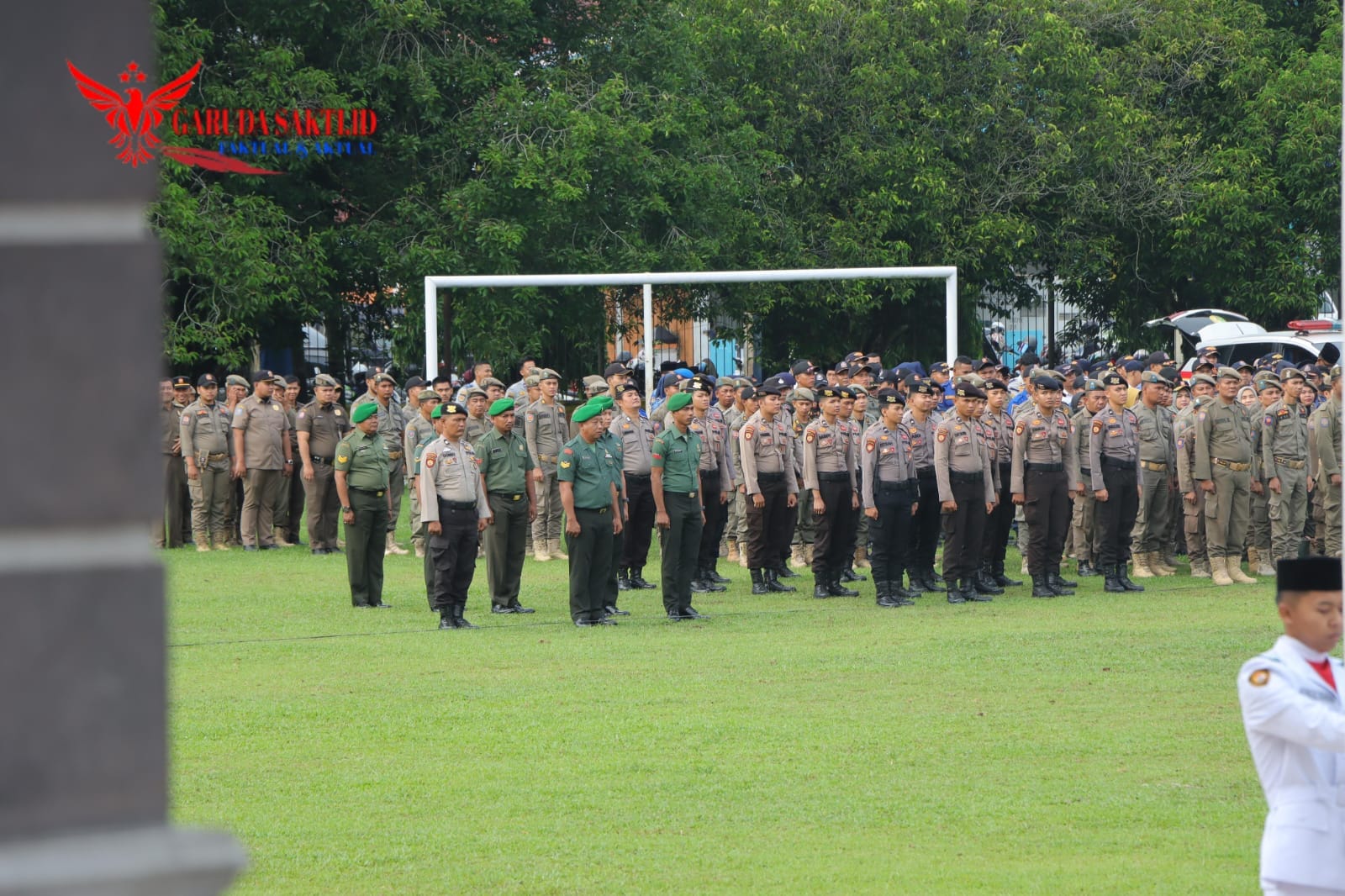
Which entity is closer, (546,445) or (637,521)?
(637,521)

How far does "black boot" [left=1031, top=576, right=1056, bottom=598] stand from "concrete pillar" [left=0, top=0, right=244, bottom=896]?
13.9 meters

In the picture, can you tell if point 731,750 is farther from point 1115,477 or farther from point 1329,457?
point 1329,457

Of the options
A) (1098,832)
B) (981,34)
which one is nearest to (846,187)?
(981,34)

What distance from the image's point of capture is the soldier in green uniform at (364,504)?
48.8ft

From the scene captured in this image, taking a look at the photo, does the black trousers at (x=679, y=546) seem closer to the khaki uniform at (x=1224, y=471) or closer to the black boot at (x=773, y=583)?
the black boot at (x=773, y=583)

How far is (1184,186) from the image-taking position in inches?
1248

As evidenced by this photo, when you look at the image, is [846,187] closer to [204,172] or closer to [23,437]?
[204,172]

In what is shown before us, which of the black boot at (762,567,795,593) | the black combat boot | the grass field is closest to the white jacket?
the grass field

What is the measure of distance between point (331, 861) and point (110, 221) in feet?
18.1

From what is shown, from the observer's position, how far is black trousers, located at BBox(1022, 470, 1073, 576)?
1543cm

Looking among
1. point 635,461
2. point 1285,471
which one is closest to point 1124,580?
point 1285,471

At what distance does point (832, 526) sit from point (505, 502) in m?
2.96

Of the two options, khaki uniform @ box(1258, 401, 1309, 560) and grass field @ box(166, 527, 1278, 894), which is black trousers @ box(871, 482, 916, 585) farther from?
khaki uniform @ box(1258, 401, 1309, 560)

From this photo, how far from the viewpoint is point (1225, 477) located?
647 inches
